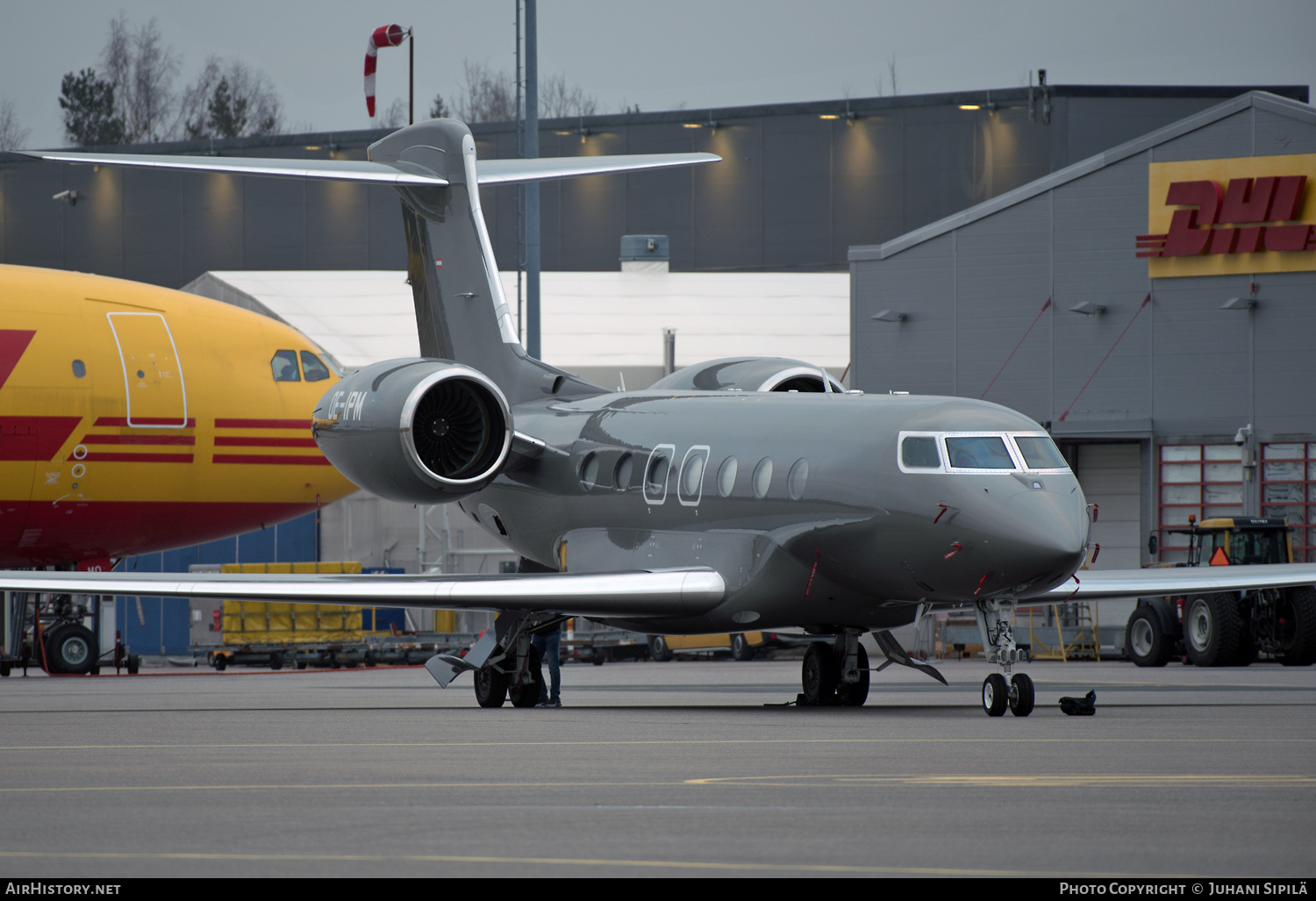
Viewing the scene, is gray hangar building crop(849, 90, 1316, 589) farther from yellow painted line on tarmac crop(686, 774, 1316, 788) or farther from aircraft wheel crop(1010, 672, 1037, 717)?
yellow painted line on tarmac crop(686, 774, 1316, 788)

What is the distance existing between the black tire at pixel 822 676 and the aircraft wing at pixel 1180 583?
6.68 feet

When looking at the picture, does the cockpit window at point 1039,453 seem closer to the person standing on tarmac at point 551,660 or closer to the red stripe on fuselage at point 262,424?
the person standing on tarmac at point 551,660

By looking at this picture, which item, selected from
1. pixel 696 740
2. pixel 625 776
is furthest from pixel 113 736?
pixel 625 776

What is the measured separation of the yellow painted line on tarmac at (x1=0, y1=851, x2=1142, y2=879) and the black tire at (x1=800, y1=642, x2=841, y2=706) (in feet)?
36.3

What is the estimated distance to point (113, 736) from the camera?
12.9 m

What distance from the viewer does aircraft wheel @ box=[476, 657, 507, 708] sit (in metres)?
17.8

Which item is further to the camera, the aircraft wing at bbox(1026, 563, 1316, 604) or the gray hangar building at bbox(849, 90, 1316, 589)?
the gray hangar building at bbox(849, 90, 1316, 589)

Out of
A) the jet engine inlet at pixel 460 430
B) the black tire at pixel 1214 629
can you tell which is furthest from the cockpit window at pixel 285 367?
the black tire at pixel 1214 629

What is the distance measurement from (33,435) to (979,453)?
46.3 feet

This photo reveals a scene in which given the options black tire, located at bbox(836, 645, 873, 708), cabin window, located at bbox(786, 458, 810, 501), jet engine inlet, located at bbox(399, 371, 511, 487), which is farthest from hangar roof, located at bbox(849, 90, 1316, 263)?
cabin window, located at bbox(786, 458, 810, 501)

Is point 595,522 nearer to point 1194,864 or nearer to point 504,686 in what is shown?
point 504,686

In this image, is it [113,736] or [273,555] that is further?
[273,555]

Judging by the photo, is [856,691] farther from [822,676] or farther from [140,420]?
[140,420]

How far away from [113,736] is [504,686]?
5.56 meters
